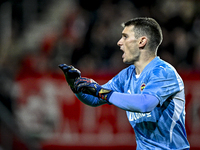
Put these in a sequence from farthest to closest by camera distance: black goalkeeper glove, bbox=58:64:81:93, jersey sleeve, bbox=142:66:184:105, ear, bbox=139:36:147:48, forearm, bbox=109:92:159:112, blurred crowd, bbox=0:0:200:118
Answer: blurred crowd, bbox=0:0:200:118, ear, bbox=139:36:147:48, black goalkeeper glove, bbox=58:64:81:93, jersey sleeve, bbox=142:66:184:105, forearm, bbox=109:92:159:112

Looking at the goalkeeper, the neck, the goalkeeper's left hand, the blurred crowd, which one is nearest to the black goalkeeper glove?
the goalkeeper

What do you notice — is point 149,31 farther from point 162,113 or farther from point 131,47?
point 162,113

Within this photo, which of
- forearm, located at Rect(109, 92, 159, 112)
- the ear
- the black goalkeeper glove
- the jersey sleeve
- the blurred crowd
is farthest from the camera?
the blurred crowd

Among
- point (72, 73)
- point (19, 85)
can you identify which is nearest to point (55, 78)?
point (19, 85)

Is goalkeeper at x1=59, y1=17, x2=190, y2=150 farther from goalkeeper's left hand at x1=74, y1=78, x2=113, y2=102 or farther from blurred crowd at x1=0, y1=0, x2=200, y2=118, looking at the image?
blurred crowd at x1=0, y1=0, x2=200, y2=118

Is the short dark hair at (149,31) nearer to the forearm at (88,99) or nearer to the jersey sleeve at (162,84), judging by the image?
the jersey sleeve at (162,84)

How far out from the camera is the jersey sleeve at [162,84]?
2.50 meters

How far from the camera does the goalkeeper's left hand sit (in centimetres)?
254

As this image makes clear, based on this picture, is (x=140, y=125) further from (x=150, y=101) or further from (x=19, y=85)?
(x=19, y=85)

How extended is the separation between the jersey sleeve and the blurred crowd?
4012mm

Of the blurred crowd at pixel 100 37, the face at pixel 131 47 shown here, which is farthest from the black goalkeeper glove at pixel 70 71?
the blurred crowd at pixel 100 37

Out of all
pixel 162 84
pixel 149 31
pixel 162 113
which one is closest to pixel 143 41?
pixel 149 31

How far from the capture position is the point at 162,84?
2.55 metres

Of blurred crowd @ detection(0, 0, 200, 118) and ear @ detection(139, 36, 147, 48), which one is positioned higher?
blurred crowd @ detection(0, 0, 200, 118)
